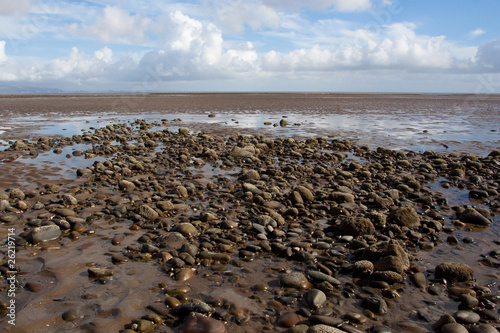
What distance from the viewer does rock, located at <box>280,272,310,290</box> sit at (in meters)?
4.81

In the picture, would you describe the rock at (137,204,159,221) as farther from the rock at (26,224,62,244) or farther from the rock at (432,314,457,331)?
the rock at (432,314,457,331)

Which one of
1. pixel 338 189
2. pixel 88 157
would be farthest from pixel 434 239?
pixel 88 157

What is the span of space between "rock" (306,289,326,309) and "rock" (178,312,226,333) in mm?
1252

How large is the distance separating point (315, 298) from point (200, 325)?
5.30ft

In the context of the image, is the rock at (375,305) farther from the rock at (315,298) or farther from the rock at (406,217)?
the rock at (406,217)

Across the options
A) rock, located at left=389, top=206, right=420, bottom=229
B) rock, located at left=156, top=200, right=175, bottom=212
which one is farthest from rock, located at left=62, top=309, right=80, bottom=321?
rock, located at left=389, top=206, right=420, bottom=229

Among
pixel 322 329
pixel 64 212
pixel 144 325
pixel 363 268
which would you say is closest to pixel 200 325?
pixel 144 325

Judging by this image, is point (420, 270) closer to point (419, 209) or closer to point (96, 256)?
point (419, 209)

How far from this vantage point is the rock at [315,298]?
14.3 ft

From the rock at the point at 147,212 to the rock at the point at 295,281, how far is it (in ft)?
11.6

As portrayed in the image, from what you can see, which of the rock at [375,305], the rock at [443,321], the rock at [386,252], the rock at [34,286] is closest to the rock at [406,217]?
the rock at [386,252]

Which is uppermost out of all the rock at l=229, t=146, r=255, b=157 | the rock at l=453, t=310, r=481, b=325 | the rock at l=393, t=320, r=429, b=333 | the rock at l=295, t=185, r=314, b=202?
the rock at l=229, t=146, r=255, b=157

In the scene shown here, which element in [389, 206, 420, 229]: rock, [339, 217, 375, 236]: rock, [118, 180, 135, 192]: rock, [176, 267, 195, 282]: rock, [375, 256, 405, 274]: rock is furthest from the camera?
[118, 180, 135, 192]: rock

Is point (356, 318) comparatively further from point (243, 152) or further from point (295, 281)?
point (243, 152)
